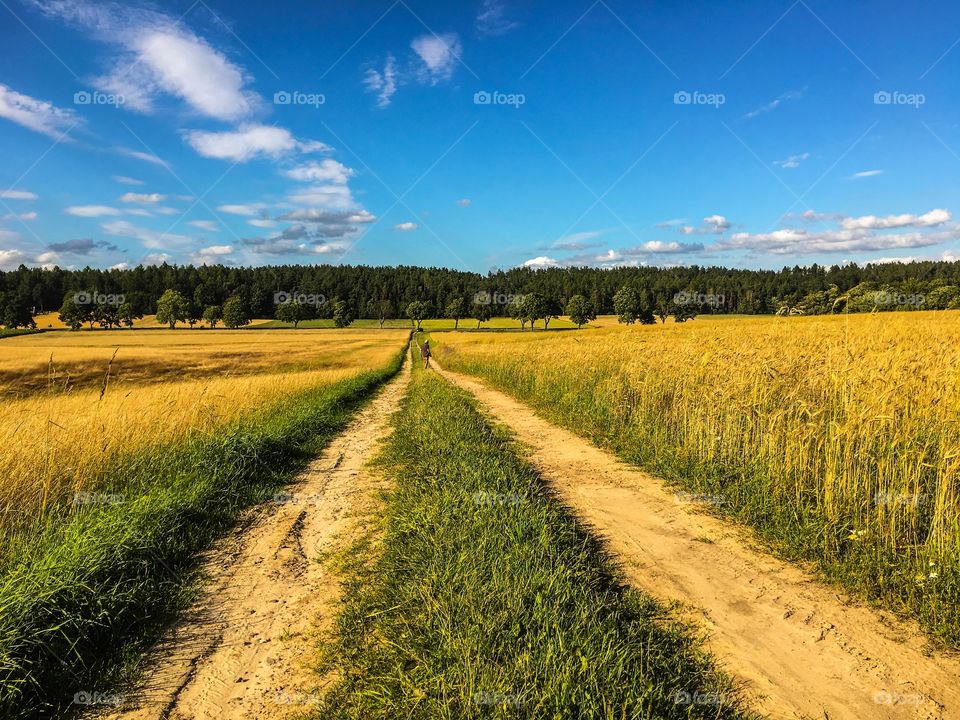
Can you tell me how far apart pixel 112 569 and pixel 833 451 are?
7869 mm

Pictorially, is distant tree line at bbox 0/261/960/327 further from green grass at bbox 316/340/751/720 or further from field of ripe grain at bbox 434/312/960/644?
green grass at bbox 316/340/751/720

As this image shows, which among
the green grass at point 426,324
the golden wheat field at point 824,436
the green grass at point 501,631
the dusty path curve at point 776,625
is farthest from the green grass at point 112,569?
the green grass at point 426,324

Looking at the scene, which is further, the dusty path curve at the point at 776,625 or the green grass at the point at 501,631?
the dusty path curve at the point at 776,625

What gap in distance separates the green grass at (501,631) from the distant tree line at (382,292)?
104 m

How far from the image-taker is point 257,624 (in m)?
4.22

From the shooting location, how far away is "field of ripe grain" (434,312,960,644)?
446 cm

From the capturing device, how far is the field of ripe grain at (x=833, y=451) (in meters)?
4.46

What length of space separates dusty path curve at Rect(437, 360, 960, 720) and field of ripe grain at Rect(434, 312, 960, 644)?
0.38m

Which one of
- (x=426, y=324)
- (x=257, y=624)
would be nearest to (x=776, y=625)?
(x=257, y=624)

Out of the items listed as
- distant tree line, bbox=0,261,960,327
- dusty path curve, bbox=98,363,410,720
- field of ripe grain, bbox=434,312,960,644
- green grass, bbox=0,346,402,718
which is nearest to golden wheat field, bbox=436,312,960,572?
field of ripe grain, bbox=434,312,960,644

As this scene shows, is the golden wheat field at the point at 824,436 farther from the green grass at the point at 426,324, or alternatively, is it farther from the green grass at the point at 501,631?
the green grass at the point at 426,324

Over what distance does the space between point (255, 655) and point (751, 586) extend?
4.46m

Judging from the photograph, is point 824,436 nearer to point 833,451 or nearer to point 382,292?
point 833,451

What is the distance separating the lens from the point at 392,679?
3.21m
